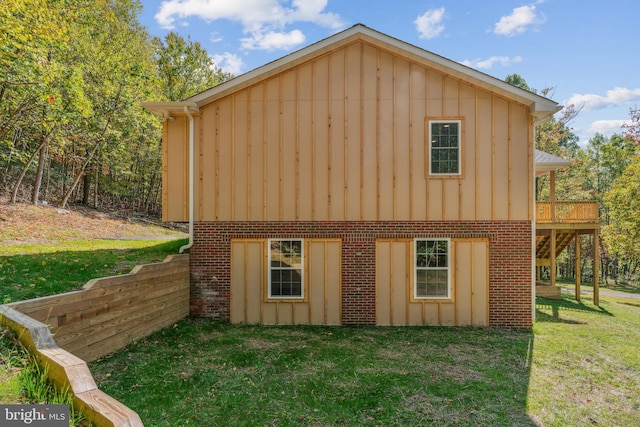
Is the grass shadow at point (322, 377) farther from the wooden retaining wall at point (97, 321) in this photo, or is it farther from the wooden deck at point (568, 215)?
the wooden deck at point (568, 215)

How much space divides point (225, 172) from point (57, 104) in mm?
8494

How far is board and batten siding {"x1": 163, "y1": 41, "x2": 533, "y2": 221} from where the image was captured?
25.4 ft

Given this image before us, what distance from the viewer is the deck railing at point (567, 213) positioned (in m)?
11.6

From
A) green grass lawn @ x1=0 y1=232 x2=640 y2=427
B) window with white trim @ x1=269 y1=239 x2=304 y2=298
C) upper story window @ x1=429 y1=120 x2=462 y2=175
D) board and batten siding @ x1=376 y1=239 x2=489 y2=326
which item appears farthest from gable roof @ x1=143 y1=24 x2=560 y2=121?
green grass lawn @ x1=0 y1=232 x2=640 y2=427

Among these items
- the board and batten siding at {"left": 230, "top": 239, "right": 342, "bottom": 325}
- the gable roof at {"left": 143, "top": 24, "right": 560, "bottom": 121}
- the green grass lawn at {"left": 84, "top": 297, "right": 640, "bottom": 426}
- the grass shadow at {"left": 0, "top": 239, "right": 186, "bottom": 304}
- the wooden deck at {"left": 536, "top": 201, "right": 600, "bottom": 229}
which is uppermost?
the gable roof at {"left": 143, "top": 24, "right": 560, "bottom": 121}

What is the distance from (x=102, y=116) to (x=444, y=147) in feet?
64.4

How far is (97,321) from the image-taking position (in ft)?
16.9

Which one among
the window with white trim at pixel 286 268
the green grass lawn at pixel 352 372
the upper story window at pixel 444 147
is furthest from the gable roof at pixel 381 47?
the green grass lawn at pixel 352 372

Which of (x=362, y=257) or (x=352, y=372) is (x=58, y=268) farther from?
(x=362, y=257)

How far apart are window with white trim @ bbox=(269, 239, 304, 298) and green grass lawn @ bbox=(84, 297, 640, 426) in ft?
2.97

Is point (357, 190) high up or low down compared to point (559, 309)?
up

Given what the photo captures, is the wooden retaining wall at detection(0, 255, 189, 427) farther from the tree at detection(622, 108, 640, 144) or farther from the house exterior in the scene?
the tree at detection(622, 108, 640, 144)

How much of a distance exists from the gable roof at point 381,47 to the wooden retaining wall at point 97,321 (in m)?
3.90

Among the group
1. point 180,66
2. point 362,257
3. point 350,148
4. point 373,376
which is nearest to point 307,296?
point 362,257
